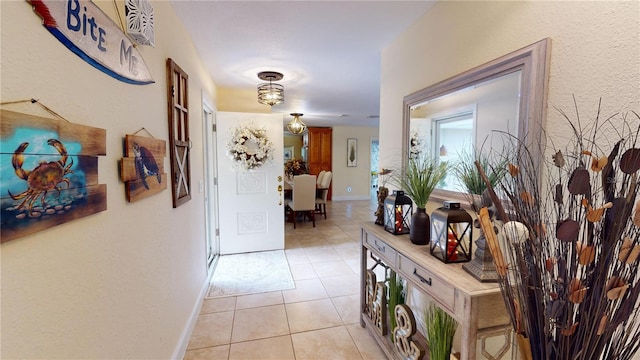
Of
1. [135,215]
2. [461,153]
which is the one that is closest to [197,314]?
[135,215]

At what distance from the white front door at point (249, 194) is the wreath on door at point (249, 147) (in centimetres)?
5

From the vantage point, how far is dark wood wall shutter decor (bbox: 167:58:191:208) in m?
1.73

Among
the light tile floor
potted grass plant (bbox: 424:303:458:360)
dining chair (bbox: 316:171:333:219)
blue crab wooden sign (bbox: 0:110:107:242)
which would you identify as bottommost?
the light tile floor

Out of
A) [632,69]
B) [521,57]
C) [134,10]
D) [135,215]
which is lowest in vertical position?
[135,215]

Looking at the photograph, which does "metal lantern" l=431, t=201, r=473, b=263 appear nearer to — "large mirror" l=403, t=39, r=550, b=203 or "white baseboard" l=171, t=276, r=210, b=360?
"large mirror" l=403, t=39, r=550, b=203

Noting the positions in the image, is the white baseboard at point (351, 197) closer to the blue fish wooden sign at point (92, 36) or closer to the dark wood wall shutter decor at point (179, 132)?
the dark wood wall shutter decor at point (179, 132)

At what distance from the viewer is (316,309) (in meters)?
2.42

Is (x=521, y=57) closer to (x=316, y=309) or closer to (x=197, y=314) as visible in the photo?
(x=316, y=309)

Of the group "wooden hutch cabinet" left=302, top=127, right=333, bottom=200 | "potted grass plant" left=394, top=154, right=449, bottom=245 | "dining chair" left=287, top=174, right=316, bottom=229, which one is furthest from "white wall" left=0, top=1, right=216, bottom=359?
"wooden hutch cabinet" left=302, top=127, right=333, bottom=200

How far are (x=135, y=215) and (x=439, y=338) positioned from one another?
5.41ft

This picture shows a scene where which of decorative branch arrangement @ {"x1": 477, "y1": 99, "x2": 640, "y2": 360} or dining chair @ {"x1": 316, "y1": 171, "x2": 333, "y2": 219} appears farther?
dining chair @ {"x1": 316, "y1": 171, "x2": 333, "y2": 219}

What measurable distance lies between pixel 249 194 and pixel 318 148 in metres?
4.62

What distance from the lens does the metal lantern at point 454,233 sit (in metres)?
1.27

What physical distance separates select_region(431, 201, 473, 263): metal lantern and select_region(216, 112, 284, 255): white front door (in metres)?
2.81
